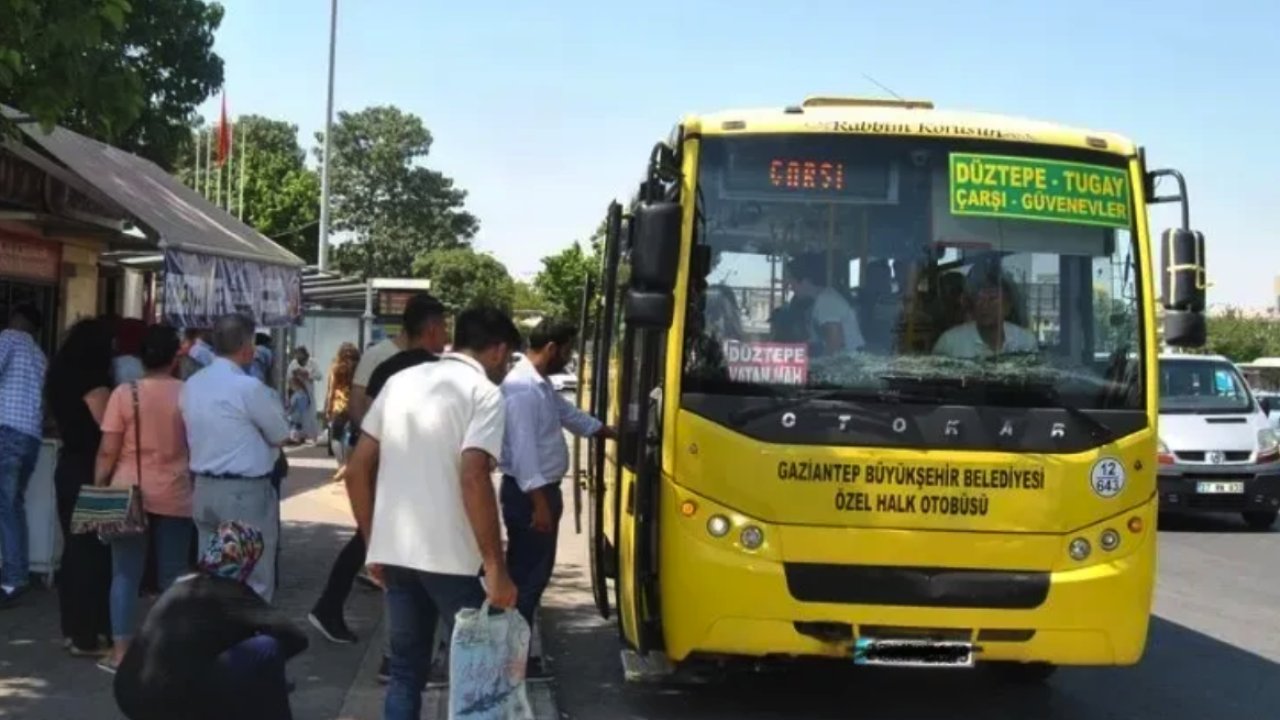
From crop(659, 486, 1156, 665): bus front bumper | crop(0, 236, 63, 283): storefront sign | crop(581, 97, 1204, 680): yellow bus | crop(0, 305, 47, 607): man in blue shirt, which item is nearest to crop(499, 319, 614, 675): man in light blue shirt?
crop(581, 97, 1204, 680): yellow bus

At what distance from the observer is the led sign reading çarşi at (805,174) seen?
22.2 ft

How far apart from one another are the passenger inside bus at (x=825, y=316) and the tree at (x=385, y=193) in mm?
76806

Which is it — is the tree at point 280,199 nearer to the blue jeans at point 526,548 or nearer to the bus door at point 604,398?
the bus door at point 604,398

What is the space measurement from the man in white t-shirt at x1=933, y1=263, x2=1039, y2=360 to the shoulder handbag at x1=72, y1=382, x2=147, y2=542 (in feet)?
12.8

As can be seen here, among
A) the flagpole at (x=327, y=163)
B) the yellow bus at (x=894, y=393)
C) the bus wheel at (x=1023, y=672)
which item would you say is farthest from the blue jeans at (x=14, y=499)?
the flagpole at (x=327, y=163)

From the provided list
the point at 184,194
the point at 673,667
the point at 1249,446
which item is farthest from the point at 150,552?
the point at 1249,446

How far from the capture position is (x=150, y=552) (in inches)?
365

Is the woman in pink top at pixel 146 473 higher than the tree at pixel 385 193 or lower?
lower

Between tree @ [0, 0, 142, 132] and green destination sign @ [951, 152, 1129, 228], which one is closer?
green destination sign @ [951, 152, 1129, 228]

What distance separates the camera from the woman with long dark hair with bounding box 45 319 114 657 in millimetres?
Result: 7633

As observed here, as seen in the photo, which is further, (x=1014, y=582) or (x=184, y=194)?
(x=184, y=194)

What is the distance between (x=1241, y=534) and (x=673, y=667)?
33.7 feet

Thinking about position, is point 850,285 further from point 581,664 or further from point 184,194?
point 184,194

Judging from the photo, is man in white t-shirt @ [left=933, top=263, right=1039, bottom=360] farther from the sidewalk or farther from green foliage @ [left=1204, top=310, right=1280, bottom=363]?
green foliage @ [left=1204, top=310, right=1280, bottom=363]
